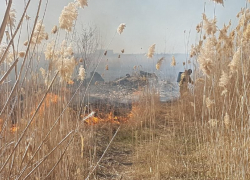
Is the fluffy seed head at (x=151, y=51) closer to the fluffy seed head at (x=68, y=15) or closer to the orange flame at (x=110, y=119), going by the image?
the orange flame at (x=110, y=119)

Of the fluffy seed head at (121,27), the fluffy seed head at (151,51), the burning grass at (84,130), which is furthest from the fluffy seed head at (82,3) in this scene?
the fluffy seed head at (151,51)

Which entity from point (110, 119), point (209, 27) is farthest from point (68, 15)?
point (110, 119)

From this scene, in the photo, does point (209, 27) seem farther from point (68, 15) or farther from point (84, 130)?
point (84, 130)

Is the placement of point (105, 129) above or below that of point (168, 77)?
below

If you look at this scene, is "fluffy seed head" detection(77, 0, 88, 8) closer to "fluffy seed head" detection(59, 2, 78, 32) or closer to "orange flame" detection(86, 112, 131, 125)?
"fluffy seed head" detection(59, 2, 78, 32)

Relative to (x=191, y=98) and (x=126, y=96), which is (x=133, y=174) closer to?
(x=191, y=98)

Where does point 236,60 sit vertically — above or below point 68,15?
below

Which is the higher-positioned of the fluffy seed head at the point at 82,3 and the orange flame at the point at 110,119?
the fluffy seed head at the point at 82,3

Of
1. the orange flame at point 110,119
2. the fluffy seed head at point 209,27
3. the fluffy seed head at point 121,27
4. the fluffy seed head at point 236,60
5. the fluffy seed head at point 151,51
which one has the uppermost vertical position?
the fluffy seed head at point 121,27

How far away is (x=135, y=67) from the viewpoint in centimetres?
520

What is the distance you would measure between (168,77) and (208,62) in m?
4.21

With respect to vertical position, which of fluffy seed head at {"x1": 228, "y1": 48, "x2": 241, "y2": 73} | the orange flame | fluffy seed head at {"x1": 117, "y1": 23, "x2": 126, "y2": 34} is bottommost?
the orange flame

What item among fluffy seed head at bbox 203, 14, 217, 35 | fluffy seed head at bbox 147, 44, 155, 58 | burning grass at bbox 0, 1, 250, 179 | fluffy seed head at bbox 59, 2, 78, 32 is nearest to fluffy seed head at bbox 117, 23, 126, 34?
burning grass at bbox 0, 1, 250, 179

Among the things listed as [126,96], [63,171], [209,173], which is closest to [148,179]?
[209,173]
